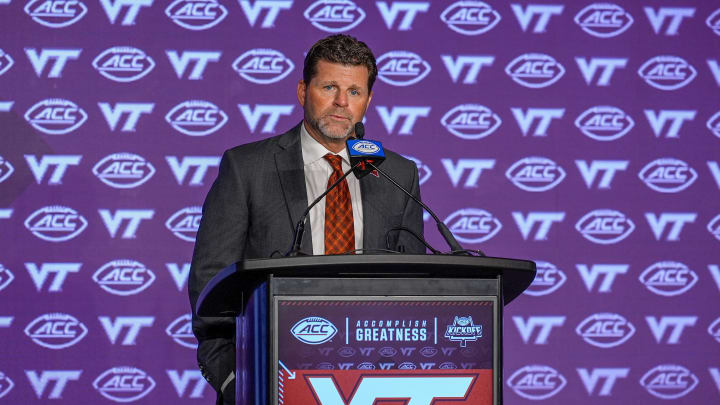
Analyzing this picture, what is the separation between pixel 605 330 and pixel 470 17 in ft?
5.94

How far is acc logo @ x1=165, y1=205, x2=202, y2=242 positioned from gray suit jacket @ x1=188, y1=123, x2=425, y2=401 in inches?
67.7

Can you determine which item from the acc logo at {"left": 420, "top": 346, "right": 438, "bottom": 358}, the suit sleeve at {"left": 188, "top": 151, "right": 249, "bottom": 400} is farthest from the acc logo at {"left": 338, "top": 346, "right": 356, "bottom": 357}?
the suit sleeve at {"left": 188, "top": 151, "right": 249, "bottom": 400}

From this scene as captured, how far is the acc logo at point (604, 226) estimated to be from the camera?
4.29 m

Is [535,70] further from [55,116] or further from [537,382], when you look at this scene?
[55,116]

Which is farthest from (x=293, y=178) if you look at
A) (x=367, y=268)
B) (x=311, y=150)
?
(x=367, y=268)

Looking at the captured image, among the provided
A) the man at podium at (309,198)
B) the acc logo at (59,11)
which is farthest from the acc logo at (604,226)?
the acc logo at (59,11)

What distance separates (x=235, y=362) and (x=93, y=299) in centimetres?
231

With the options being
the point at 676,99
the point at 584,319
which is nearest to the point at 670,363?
the point at 584,319

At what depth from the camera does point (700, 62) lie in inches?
175

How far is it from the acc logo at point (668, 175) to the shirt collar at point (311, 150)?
94.4 inches

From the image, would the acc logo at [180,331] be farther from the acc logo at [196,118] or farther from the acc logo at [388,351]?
the acc logo at [388,351]

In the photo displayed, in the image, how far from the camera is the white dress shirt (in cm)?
233

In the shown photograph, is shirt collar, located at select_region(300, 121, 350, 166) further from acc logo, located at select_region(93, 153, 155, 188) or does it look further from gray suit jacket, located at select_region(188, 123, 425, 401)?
acc logo, located at select_region(93, 153, 155, 188)

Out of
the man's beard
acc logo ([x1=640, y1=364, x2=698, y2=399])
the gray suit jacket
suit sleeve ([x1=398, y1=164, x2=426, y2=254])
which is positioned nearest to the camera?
the gray suit jacket
